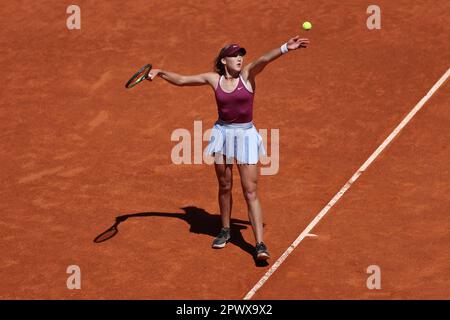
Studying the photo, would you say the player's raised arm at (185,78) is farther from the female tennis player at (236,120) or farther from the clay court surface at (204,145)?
the clay court surface at (204,145)

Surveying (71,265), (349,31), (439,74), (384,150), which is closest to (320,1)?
(349,31)

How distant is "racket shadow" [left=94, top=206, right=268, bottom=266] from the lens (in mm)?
12391

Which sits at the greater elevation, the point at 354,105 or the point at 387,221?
the point at 354,105

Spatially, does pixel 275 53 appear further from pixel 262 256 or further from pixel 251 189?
pixel 262 256

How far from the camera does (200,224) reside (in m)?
12.9

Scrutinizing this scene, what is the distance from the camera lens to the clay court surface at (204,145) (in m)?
11.6

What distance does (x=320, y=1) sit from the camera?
19438 mm

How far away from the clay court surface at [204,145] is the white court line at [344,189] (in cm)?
8

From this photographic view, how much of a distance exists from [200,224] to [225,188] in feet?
3.41

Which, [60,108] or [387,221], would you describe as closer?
[387,221]

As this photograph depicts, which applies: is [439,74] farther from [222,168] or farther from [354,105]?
[222,168]

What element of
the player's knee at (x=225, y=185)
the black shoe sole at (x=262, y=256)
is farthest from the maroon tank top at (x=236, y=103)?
the black shoe sole at (x=262, y=256)

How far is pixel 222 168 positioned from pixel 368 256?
206 cm

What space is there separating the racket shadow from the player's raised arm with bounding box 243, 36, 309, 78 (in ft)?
7.30
